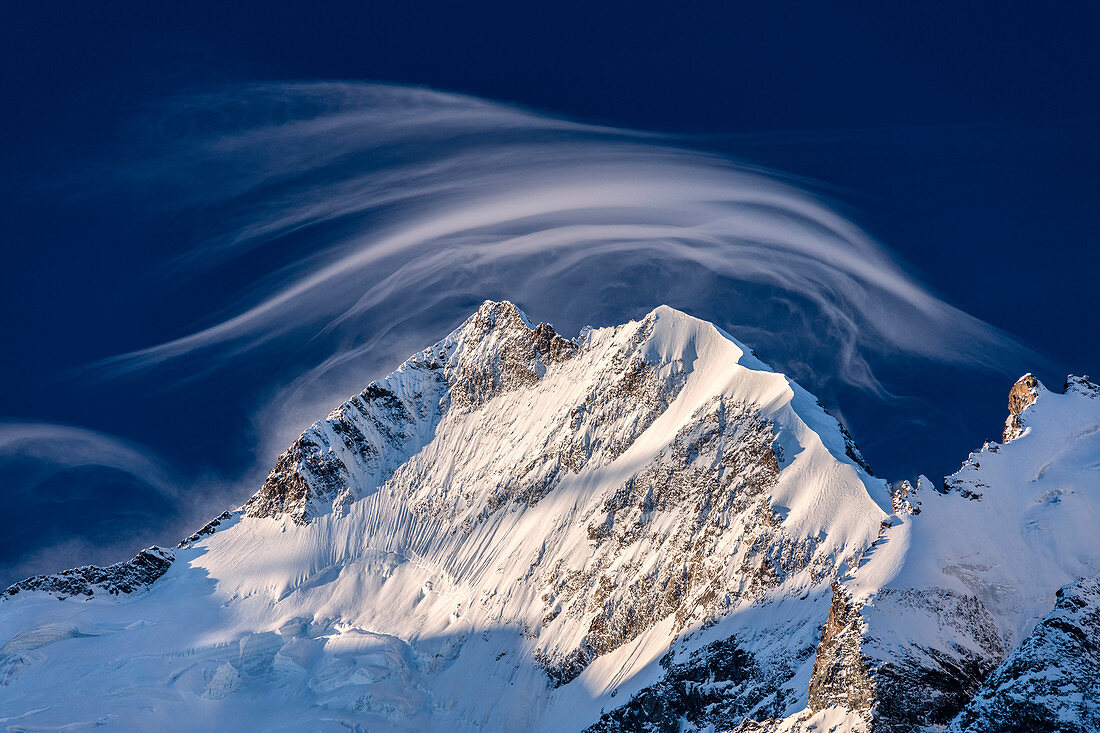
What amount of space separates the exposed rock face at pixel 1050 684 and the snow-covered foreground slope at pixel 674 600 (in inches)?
80.0

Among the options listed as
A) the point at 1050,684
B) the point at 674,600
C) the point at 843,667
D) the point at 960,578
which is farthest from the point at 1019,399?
the point at 1050,684

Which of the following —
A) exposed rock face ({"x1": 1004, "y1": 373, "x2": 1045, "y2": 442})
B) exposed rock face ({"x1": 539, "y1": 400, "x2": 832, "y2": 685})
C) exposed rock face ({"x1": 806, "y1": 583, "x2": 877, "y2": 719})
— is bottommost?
exposed rock face ({"x1": 806, "y1": 583, "x2": 877, "y2": 719})

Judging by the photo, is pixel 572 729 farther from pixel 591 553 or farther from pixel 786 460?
pixel 786 460

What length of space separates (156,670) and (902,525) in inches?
5383

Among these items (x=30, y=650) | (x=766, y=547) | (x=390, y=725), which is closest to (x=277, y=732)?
(x=390, y=725)

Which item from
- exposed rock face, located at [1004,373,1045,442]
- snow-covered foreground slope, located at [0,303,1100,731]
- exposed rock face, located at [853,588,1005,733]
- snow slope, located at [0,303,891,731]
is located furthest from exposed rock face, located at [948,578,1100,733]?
exposed rock face, located at [1004,373,1045,442]

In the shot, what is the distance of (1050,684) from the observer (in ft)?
255

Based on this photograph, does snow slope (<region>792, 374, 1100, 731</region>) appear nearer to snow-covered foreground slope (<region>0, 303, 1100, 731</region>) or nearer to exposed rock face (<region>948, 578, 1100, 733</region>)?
snow-covered foreground slope (<region>0, 303, 1100, 731</region>)

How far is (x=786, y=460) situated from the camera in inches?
5802

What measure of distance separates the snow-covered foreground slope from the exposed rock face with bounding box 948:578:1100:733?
2.03 metres

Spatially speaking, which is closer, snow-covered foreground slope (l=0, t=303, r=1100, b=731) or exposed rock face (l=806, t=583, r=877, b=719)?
exposed rock face (l=806, t=583, r=877, b=719)

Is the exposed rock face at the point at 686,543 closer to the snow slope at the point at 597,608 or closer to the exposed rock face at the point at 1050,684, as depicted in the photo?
the snow slope at the point at 597,608

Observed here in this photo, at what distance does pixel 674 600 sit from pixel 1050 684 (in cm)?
7452

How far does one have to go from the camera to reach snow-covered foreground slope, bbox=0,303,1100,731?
95.9 m
